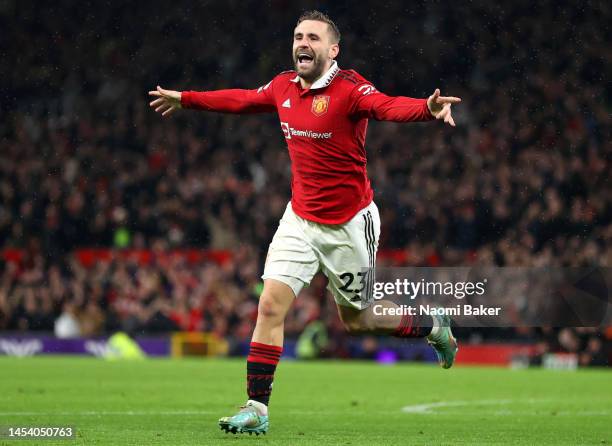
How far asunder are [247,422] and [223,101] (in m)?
2.27

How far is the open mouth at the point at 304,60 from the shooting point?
24.8ft

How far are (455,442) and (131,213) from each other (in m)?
18.9

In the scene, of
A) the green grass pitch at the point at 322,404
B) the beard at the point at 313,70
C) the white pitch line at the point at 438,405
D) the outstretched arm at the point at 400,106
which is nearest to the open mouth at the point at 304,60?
the beard at the point at 313,70

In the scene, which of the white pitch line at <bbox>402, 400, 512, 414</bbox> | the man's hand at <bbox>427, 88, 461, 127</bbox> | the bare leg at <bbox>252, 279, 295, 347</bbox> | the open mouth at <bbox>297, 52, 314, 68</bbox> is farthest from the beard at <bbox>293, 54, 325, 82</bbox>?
the white pitch line at <bbox>402, 400, 512, 414</bbox>

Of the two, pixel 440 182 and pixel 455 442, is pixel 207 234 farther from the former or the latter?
pixel 455 442

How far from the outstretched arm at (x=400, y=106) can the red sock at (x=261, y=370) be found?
1635 millimetres

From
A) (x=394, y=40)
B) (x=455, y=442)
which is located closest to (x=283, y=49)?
(x=394, y=40)

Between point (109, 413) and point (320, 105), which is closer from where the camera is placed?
point (320, 105)

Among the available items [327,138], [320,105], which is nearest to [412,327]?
[327,138]

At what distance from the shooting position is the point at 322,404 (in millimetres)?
10641

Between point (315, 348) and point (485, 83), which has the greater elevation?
point (485, 83)

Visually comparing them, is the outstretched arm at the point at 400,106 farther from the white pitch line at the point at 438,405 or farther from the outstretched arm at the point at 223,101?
the white pitch line at the point at 438,405

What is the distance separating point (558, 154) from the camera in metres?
23.4

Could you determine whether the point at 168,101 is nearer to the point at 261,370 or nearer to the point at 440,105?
the point at 261,370
